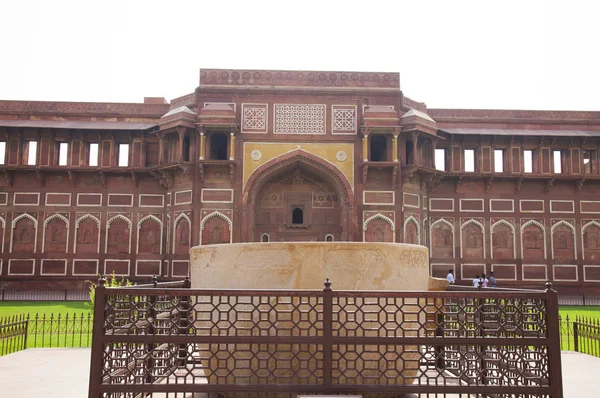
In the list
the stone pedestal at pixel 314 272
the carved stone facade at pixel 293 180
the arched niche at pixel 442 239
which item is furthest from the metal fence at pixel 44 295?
the stone pedestal at pixel 314 272

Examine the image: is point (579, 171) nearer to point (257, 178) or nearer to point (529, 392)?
point (257, 178)

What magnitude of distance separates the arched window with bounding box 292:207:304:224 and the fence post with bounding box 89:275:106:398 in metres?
15.9

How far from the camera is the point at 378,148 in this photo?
20.4 metres

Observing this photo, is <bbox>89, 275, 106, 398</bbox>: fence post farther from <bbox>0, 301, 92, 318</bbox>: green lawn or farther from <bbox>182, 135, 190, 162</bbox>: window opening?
<bbox>182, 135, 190, 162</bbox>: window opening

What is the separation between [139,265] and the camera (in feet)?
65.0

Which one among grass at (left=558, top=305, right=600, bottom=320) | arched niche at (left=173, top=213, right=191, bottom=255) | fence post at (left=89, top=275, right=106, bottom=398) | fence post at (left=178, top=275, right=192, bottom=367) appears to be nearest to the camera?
fence post at (left=89, top=275, right=106, bottom=398)

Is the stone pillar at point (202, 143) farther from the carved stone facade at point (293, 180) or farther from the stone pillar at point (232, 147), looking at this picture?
the stone pillar at point (232, 147)

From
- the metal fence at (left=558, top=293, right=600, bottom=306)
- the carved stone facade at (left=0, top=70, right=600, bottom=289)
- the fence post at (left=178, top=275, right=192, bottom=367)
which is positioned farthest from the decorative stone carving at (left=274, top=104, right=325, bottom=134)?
the fence post at (left=178, top=275, right=192, bottom=367)

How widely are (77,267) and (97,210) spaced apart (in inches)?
89.1

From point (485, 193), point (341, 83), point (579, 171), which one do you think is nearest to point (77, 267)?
point (341, 83)

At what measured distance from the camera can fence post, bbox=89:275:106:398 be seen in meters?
3.76

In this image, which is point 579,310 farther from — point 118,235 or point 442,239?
point 118,235

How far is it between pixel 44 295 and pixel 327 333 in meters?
17.2

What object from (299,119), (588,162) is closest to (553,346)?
(299,119)
